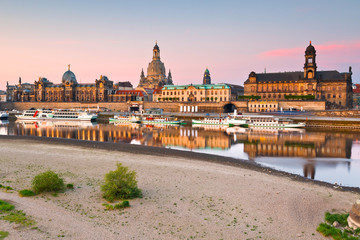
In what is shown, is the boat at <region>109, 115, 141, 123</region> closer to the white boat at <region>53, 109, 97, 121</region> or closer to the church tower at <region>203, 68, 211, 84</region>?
the white boat at <region>53, 109, 97, 121</region>

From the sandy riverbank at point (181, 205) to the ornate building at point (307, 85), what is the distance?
84.0 meters

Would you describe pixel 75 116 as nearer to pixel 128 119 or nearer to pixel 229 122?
pixel 128 119

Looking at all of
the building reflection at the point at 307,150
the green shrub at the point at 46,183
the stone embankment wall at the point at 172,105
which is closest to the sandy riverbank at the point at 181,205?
the green shrub at the point at 46,183

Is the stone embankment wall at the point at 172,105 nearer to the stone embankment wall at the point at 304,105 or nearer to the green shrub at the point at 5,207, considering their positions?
the stone embankment wall at the point at 304,105

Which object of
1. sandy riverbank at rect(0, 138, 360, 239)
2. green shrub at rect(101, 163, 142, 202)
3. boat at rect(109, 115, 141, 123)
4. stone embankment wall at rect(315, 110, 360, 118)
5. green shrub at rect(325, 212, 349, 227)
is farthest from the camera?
boat at rect(109, 115, 141, 123)

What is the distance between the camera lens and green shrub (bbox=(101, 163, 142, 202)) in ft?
46.4

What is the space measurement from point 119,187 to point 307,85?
98300 millimetres

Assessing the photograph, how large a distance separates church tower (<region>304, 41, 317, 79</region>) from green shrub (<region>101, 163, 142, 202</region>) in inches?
3928

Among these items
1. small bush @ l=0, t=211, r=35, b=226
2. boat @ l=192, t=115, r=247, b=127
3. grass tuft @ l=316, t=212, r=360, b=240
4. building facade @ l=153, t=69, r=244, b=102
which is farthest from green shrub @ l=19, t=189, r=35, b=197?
building facade @ l=153, t=69, r=244, b=102

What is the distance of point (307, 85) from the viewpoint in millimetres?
99938

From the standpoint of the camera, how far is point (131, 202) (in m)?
13.9

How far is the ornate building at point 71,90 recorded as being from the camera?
138m

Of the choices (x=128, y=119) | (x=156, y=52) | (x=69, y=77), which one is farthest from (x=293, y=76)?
(x=69, y=77)

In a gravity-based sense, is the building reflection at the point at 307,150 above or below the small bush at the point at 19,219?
below
